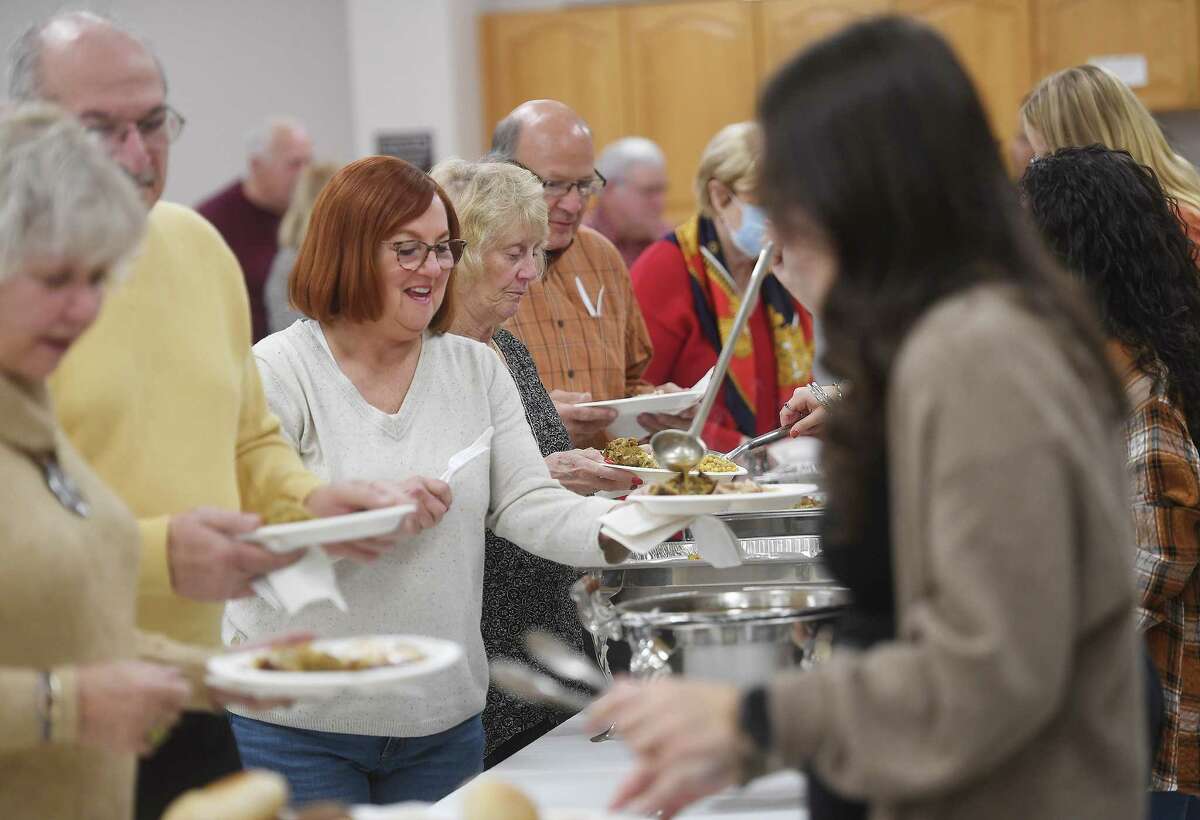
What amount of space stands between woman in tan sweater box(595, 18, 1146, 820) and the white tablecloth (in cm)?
56

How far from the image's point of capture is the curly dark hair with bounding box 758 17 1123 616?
0.91 metres

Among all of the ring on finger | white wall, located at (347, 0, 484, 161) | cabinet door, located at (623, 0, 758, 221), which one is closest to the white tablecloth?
the ring on finger

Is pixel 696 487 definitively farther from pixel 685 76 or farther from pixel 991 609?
pixel 685 76

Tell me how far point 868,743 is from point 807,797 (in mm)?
269

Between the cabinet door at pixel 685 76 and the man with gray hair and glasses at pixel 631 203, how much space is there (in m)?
1.08

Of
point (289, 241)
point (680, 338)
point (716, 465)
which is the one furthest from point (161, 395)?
point (289, 241)

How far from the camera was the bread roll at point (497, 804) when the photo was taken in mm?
1159

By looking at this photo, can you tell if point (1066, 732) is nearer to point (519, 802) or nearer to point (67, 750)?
point (519, 802)

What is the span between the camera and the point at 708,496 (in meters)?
1.81

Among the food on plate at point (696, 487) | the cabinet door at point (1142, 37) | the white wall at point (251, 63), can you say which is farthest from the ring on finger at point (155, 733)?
the white wall at point (251, 63)

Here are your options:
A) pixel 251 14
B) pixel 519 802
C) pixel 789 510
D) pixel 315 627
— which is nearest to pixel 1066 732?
pixel 519 802

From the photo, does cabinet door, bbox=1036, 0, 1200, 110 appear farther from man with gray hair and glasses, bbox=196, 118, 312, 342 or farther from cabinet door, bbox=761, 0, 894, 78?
man with gray hair and glasses, bbox=196, 118, 312, 342

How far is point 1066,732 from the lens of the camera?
2.99 ft

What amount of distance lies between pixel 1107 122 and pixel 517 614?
4.27 feet
